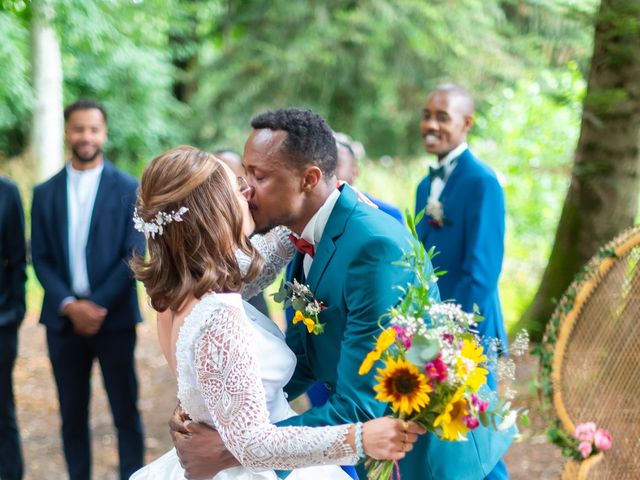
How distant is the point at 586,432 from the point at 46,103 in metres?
12.4

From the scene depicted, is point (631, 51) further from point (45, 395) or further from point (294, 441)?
point (45, 395)

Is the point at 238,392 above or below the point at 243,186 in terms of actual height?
below

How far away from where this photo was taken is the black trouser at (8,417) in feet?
15.0

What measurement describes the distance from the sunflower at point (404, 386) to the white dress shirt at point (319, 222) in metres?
0.68

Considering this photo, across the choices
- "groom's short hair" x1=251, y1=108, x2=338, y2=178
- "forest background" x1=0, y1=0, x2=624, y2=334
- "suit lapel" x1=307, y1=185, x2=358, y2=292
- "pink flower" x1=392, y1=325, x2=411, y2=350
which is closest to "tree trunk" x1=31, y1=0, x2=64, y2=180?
"forest background" x1=0, y1=0, x2=624, y2=334

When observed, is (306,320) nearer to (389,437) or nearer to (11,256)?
(389,437)

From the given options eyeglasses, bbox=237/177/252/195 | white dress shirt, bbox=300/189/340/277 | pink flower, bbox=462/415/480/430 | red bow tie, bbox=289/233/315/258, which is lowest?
pink flower, bbox=462/415/480/430

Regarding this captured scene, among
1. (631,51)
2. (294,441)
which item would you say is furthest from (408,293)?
(631,51)

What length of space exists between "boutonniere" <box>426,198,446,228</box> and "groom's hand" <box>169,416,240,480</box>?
8.80 ft

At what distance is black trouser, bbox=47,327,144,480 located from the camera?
454 cm

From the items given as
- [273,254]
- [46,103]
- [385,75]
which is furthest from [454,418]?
[46,103]

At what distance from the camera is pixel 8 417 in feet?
15.1

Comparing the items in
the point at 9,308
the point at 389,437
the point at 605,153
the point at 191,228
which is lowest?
the point at 9,308

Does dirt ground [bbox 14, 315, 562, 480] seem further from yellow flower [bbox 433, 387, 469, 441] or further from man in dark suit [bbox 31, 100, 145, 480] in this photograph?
yellow flower [bbox 433, 387, 469, 441]
